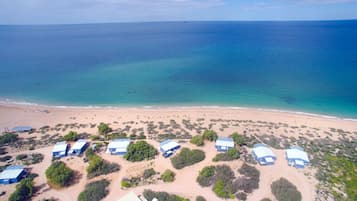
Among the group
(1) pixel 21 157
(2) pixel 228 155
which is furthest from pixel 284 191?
(1) pixel 21 157

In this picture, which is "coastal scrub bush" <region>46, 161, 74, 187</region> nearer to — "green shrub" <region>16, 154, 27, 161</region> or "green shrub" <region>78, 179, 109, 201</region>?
"green shrub" <region>78, 179, 109, 201</region>

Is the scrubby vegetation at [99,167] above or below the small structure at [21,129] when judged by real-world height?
below

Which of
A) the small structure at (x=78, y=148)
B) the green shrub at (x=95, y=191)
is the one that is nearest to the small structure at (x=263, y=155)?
the green shrub at (x=95, y=191)

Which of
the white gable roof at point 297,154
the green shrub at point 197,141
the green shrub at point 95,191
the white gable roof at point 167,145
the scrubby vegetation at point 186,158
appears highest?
the green shrub at point 197,141

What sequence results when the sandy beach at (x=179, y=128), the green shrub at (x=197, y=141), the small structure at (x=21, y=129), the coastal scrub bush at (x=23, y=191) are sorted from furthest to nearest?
the small structure at (x=21, y=129) < the green shrub at (x=197, y=141) < the sandy beach at (x=179, y=128) < the coastal scrub bush at (x=23, y=191)

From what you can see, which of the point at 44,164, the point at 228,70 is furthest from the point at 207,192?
the point at 228,70

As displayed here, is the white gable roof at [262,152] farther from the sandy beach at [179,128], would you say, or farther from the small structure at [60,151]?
the small structure at [60,151]
